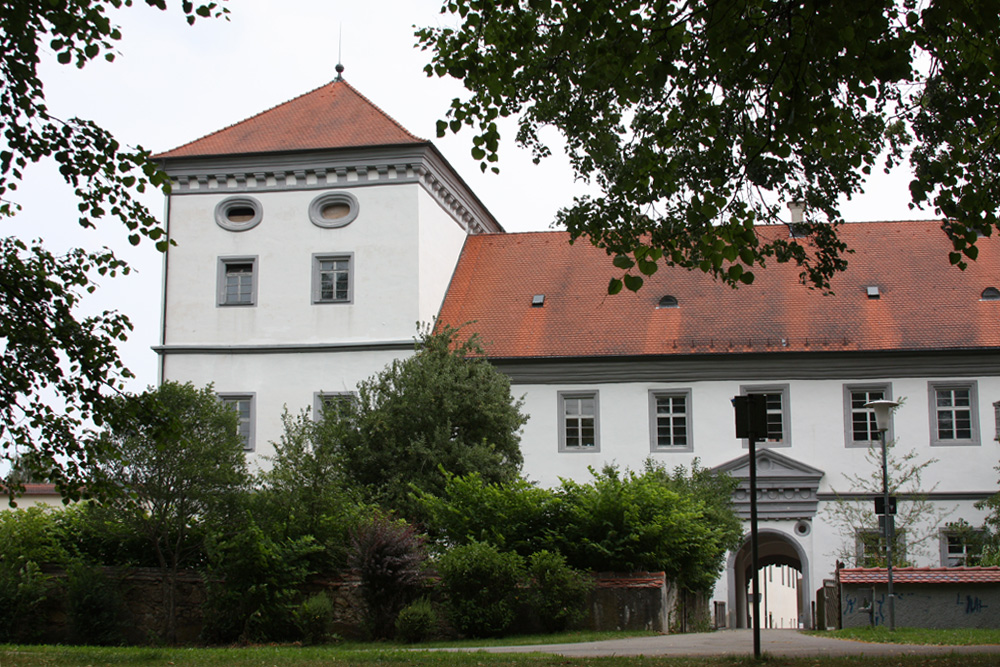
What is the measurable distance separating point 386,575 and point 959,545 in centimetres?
1594

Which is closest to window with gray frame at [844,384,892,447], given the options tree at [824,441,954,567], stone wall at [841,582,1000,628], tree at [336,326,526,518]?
tree at [824,441,954,567]

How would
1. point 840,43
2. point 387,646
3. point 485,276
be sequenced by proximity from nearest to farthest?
point 840,43, point 387,646, point 485,276

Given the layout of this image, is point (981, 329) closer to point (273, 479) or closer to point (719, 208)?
point (273, 479)

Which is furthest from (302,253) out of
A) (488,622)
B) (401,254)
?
(488,622)

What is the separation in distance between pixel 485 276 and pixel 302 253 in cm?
539

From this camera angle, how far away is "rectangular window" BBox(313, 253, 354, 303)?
28297 mm

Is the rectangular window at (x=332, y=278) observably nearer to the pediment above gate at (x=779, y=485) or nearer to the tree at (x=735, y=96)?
the pediment above gate at (x=779, y=485)

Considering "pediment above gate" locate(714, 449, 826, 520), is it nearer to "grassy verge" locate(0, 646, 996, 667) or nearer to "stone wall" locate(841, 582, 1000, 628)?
"stone wall" locate(841, 582, 1000, 628)

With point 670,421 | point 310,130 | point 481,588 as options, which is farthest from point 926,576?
point 310,130

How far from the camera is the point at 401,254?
28.2 m

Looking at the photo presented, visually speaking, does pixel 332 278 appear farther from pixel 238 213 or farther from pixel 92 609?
pixel 92 609

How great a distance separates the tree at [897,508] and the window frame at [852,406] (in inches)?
13.2

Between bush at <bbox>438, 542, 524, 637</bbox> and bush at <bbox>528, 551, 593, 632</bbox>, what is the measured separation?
28 centimetres

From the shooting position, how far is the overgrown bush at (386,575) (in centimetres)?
1603
